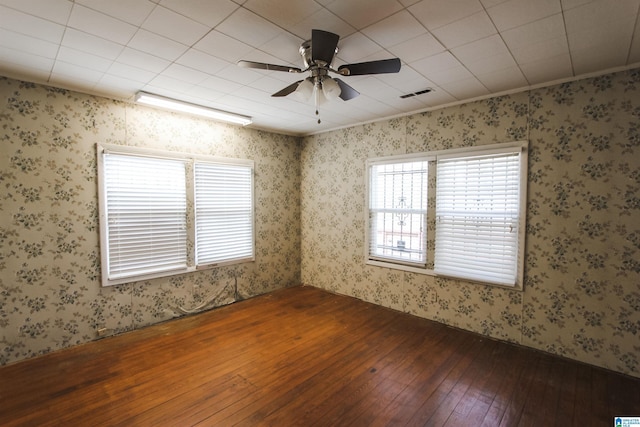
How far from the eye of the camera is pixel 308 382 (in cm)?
236

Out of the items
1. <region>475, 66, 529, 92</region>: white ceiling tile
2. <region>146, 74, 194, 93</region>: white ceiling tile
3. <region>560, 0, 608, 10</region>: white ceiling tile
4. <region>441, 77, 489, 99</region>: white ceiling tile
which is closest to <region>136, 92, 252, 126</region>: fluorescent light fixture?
<region>146, 74, 194, 93</region>: white ceiling tile

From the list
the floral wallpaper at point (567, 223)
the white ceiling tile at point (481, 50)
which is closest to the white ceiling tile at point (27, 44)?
the white ceiling tile at point (481, 50)

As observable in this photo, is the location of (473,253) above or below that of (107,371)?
above

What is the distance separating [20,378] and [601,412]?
459 centimetres

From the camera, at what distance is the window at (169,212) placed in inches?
124

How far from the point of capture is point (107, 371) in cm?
252

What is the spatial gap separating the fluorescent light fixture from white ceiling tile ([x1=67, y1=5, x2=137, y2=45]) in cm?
108

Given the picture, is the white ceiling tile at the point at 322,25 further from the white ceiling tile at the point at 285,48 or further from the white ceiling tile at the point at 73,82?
the white ceiling tile at the point at 73,82

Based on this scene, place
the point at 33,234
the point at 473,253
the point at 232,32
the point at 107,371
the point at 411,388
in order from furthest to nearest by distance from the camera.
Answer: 1. the point at 473,253
2. the point at 33,234
3. the point at 107,371
4. the point at 411,388
5. the point at 232,32

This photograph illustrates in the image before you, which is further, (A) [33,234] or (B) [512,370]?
(A) [33,234]

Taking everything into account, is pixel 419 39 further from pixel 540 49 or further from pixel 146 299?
pixel 146 299

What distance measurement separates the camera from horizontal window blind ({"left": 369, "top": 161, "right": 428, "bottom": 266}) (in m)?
3.66

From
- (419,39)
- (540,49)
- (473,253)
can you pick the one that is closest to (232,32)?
(419,39)

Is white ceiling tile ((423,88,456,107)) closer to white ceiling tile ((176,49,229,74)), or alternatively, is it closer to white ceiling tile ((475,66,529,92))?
white ceiling tile ((475,66,529,92))
